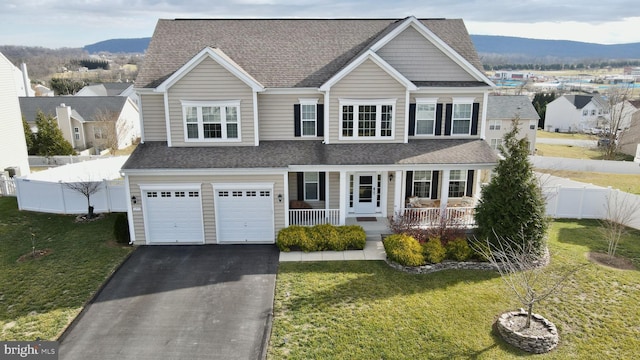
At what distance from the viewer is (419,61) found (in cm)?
1928

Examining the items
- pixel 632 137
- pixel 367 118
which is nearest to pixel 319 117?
pixel 367 118

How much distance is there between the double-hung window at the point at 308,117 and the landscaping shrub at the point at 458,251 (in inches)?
308

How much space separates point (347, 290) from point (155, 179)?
29.6ft

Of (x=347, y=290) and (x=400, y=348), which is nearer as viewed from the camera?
(x=400, y=348)

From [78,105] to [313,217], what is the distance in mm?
40374

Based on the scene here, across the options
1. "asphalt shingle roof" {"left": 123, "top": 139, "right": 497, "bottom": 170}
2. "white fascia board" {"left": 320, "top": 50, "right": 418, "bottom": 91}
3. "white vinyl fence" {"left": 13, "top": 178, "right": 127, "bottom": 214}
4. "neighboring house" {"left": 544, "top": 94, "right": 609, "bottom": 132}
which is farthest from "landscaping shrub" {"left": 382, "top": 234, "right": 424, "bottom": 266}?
"neighboring house" {"left": 544, "top": 94, "right": 609, "bottom": 132}

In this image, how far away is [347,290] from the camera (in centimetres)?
1337

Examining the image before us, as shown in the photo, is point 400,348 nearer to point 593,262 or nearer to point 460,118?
point 593,262

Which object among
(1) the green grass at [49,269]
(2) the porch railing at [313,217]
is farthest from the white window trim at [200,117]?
(1) the green grass at [49,269]

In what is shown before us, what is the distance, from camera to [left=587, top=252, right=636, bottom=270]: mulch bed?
1499 centimetres

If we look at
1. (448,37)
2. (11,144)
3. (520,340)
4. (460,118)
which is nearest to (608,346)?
(520,340)

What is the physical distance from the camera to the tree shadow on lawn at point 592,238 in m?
16.2

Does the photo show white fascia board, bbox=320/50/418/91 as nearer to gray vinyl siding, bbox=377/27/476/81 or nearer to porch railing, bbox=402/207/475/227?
gray vinyl siding, bbox=377/27/476/81

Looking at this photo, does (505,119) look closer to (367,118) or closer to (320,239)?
(367,118)
